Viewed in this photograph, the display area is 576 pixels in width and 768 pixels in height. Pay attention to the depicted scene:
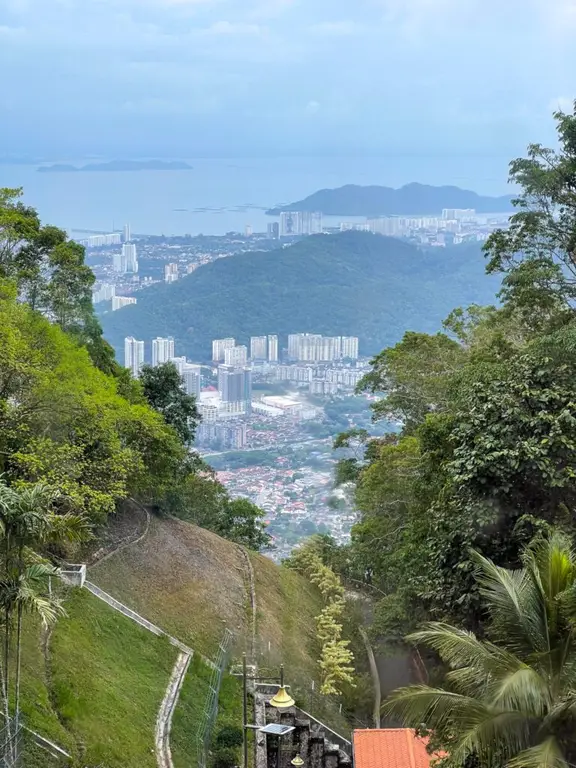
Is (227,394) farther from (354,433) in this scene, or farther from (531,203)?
(531,203)

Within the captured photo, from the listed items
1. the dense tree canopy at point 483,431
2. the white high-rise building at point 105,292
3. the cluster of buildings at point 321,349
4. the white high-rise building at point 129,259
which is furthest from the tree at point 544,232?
the white high-rise building at point 129,259

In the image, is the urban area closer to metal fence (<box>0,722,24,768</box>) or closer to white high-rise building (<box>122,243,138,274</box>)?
white high-rise building (<box>122,243,138,274</box>)

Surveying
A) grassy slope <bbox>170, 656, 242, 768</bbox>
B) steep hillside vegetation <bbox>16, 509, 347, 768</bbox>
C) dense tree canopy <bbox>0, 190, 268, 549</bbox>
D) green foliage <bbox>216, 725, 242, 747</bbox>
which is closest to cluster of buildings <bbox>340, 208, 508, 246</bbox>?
dense tree canopy <bbox>0, 190, 268, 549</bbox>

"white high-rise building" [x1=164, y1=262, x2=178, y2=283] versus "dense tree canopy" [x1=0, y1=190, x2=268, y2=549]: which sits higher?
"white high-rise building" [x1=164, y1=262, x2=178, y2=283]

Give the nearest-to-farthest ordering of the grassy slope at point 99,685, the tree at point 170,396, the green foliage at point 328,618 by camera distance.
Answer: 1. the grassy slope at point 99,685
2. the green foliage at point 328,618
3. the tree at point 170,396

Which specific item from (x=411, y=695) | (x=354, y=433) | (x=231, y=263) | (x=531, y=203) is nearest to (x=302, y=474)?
(x=354, y=433)

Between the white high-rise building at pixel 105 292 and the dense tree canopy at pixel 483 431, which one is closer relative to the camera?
the dense tree canopy at pixel 483 431

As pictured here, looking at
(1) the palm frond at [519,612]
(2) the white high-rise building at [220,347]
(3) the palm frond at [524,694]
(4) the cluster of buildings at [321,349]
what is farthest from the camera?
(2) the white high-rise building at [220,347]

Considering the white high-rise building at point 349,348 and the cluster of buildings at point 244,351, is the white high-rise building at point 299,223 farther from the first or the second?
the white high-rise building at point 349,348
